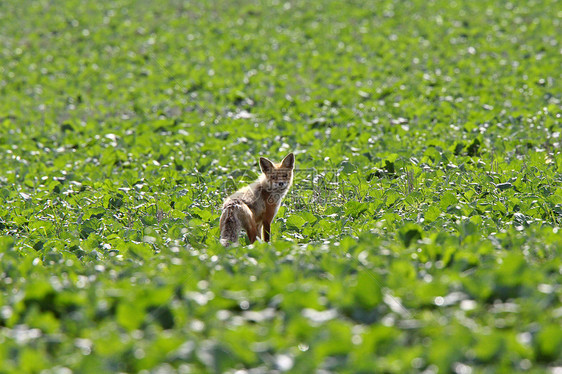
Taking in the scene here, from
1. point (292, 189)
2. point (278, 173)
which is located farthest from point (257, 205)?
point (292, 189)

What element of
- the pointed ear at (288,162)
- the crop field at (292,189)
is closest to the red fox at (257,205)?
the pointed ear at (288,162)

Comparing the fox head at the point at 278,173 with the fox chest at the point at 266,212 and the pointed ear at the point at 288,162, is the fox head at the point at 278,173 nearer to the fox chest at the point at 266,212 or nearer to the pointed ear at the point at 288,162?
the pointed ear at the point at 288,162

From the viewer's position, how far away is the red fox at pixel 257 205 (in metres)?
7.52

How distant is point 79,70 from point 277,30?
7.74 m

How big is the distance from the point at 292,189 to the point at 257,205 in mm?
2160

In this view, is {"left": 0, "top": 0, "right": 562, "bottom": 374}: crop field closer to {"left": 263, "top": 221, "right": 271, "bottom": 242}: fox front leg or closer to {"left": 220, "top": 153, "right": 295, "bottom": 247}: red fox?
{"left": 263, "top": 221, "right": 271, "bottom": 242}: fox front leg

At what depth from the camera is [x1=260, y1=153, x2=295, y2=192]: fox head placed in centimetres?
853

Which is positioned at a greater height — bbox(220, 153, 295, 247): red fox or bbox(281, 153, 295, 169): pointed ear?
bbox(281, 153, 295, 169): pointed ear

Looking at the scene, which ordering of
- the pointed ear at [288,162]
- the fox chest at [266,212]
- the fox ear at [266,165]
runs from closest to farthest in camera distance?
the fox chest at [266,212] < the fox ear at [266,165] < the pointed ear at [288,162]

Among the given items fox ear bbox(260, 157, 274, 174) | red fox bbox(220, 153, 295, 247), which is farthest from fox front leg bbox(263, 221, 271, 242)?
fox ear bbox(260, 157, 274, 174)

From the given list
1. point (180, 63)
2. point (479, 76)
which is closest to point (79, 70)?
point (180, 63)

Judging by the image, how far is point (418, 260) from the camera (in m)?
5.34

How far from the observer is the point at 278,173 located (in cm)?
873

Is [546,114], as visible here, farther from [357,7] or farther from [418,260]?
[357,7]
